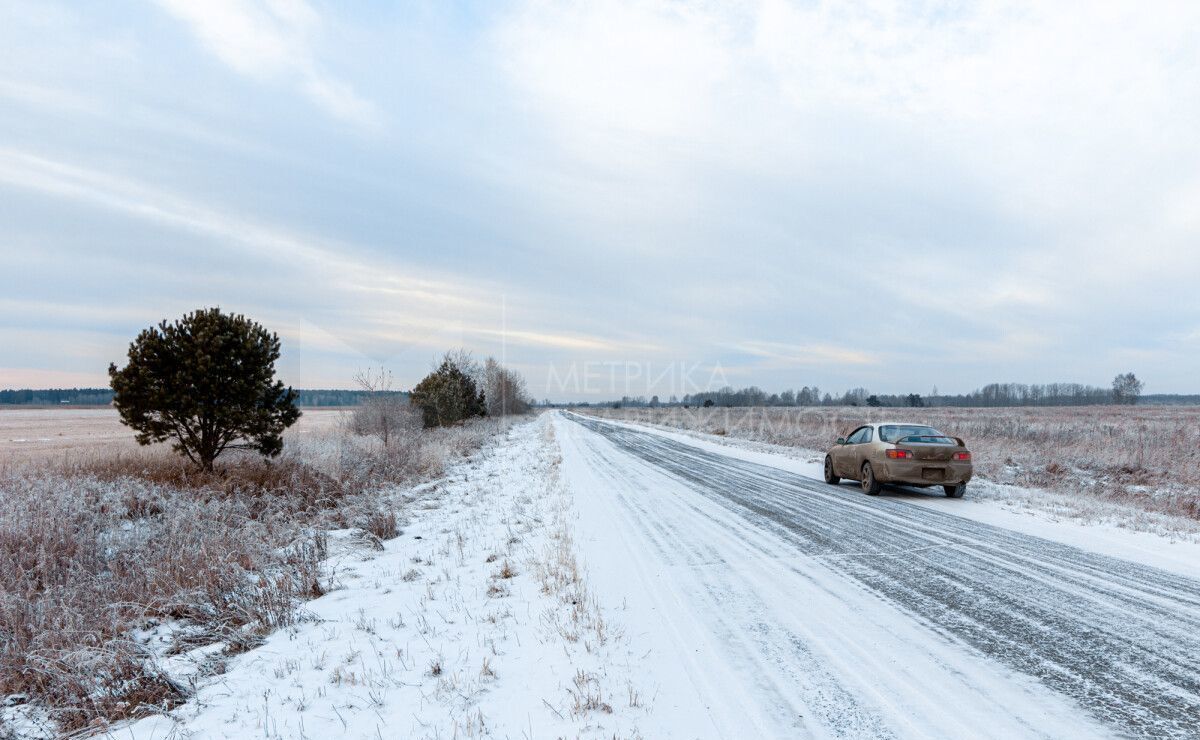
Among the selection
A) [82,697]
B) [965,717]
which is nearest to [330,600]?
[82,697]

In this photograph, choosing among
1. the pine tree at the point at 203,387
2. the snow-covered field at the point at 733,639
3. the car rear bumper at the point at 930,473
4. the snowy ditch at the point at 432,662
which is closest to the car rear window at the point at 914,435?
the car rear bumper at the point at 930,473

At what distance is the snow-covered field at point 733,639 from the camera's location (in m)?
3.27

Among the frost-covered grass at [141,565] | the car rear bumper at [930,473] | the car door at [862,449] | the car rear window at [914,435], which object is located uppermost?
the car rear window at [914,435]

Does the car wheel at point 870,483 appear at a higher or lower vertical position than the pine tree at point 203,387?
lower

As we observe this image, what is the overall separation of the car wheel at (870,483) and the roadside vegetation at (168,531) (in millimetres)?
9602

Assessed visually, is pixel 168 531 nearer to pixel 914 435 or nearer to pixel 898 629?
pixel 898 629

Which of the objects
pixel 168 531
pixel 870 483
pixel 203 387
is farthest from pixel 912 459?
pixel 203 387

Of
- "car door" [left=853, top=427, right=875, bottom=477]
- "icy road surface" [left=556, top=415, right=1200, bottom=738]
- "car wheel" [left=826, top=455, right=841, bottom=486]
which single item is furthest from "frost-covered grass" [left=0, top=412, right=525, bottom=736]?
"car wheel" [left=826, top=455, right=841, bottom=486]

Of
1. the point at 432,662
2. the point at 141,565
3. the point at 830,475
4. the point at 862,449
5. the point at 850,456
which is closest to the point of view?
the point at 432,662

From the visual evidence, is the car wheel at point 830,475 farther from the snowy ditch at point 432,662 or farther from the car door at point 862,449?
the snowy ditch at point 432,662

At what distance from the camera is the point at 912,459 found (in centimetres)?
1160

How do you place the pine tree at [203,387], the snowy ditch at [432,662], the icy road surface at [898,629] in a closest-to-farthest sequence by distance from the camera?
the icy road surface at [898,629] → the snowy ditch at [432,662] → the pine tree at [203,387]

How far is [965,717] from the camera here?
10.4 ft

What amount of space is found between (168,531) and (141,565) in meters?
1.87
